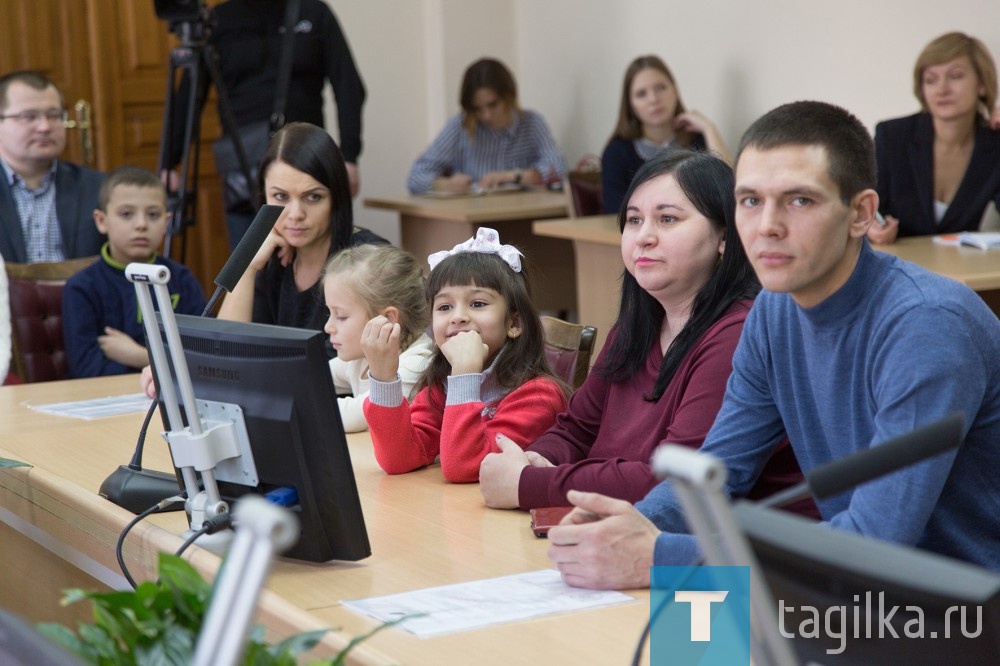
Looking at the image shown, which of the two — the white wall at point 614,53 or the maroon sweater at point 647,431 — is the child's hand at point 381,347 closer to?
the maroon sweater at point 647,431

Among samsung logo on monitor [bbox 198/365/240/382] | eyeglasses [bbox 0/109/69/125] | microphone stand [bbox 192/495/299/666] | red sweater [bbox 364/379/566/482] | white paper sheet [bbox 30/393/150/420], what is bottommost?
white paper sheet [bbox 30/393/150/420]

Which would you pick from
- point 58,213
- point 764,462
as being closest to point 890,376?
point 764,462

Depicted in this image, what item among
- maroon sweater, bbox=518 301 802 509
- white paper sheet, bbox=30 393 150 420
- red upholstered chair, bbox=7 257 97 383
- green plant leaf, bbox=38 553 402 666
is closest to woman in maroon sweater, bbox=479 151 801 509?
maroon sweater, bbox=518 301 802 509

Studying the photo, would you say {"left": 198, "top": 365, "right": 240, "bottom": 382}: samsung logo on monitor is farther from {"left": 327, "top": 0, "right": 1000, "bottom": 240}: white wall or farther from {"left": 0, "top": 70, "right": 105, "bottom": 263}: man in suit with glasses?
{"left": 327, "top": 0, "right": 1000, "bottom": 240}: white wall

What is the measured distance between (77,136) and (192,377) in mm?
4843

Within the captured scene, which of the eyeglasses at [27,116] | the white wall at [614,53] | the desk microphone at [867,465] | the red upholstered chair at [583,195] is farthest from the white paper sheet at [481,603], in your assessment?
the red upholstered chair at [583,195]

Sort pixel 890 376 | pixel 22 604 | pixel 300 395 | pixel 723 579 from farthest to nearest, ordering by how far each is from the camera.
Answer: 1. pixel 22 604
2. pixel 300 395
3. pixel 890 376
4. pixel 723 579

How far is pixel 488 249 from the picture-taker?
2.04 meters

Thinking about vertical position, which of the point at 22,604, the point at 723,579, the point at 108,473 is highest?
the point at 723,579

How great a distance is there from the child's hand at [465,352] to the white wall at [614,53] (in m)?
2.95

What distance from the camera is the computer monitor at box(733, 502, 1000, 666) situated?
0.64 m

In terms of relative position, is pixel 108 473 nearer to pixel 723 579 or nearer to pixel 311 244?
pixel 311 244

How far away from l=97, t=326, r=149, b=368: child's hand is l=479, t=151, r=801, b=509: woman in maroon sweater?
5.35ft

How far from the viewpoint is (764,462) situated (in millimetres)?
1572
